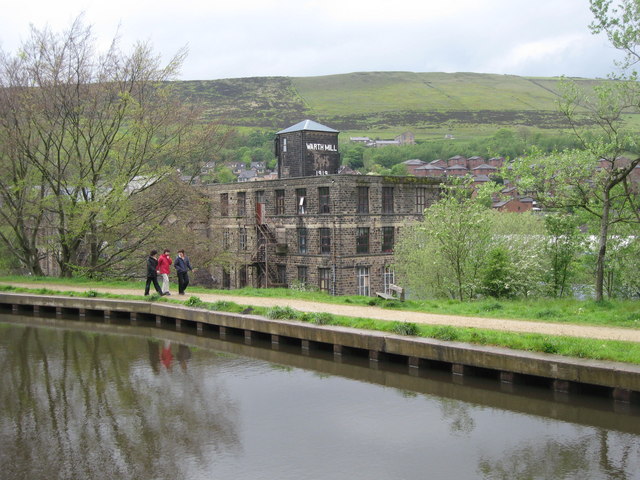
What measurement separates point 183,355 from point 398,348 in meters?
5.68

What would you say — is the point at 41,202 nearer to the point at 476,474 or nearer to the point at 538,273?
the point at 538,273

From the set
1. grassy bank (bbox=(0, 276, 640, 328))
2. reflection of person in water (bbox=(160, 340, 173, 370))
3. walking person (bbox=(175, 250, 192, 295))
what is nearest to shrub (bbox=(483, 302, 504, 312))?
grassy bank (bbox=(0, 276, 640, 328))

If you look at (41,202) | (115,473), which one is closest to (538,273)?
(115,473)

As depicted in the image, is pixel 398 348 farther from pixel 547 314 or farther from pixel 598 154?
pixel 598 154

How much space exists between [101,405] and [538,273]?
47.9ft

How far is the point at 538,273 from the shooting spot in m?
21.1

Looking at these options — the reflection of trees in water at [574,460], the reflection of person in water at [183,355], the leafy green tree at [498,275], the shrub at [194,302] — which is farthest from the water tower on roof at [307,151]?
the reflection of trees in water at [574,460]

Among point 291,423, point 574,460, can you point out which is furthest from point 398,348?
point 574,460

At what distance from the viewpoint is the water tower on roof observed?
4934 cm

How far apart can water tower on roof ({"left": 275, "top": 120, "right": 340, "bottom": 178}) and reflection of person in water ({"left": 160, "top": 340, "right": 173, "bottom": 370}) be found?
3247cm

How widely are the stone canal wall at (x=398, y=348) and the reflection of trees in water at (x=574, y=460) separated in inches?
51.5

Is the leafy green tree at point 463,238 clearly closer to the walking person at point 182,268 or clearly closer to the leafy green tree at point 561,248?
the leafy green tree at point 561,248

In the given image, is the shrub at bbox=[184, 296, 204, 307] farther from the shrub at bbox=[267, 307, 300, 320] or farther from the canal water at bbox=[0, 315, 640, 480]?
the canal water at bbox=[0, 315, 640, 480]

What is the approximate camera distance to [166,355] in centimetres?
1627
